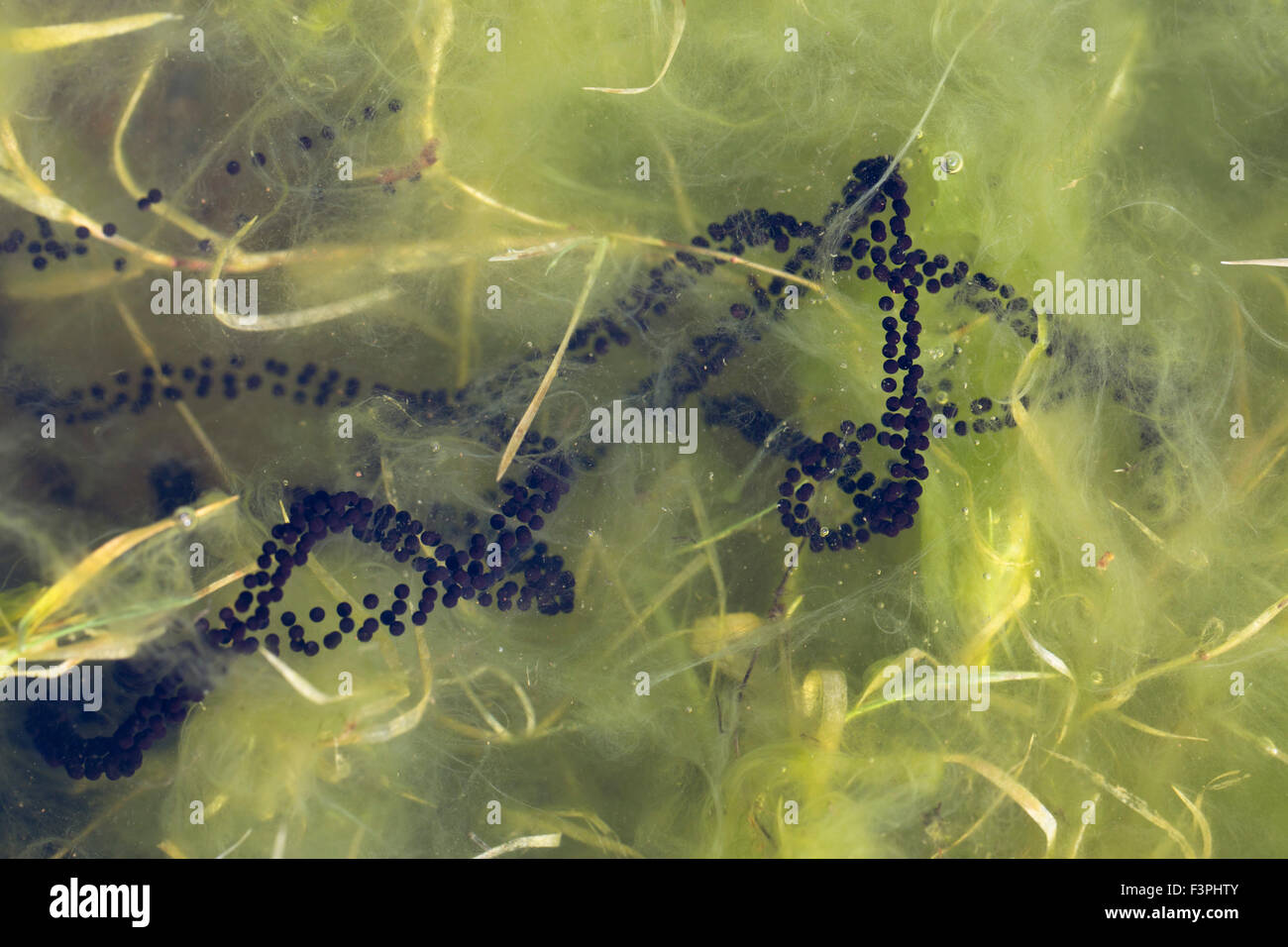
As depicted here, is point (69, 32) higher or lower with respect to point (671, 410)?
higher

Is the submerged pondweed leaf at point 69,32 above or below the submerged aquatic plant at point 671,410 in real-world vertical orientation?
above

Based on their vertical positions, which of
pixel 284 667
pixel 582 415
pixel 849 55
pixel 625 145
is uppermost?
pixel 849 55

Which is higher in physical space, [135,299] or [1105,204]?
[1105,204]

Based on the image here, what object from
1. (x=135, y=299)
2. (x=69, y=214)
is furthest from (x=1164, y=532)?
(x=69, y=214)

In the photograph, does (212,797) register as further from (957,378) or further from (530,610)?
(957,378)

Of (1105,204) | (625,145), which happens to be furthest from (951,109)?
(625,145)

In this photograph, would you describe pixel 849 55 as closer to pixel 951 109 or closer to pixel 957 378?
pixel 951 109

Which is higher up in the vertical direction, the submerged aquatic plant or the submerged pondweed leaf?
the submerged pondweed leaf
